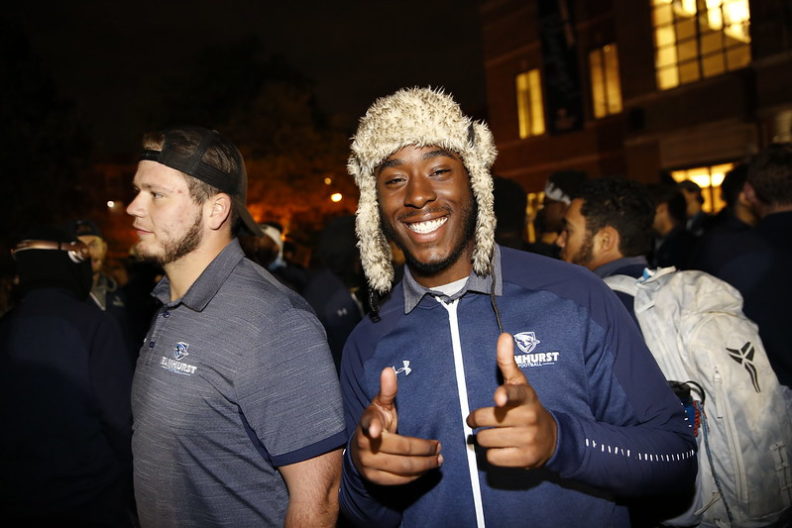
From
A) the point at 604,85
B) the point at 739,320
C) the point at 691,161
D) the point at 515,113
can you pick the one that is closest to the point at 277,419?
the point at 739,320

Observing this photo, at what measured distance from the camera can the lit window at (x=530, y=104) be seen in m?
20.9

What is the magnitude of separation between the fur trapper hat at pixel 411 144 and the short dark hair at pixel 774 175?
2.46m

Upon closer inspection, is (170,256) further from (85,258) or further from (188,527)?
(85,258)

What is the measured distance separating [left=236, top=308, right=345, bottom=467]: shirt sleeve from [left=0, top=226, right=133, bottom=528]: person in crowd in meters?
1.46

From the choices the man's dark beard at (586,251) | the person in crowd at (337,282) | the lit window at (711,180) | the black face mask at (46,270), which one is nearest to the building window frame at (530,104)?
the lit window at (711,180)

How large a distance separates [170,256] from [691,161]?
15258 mm

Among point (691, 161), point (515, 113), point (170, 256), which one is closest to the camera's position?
point (170, 256)

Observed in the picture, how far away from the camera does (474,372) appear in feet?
6.87

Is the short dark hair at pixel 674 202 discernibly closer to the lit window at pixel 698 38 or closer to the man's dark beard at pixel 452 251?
the man's dark beard at pixel 452 251

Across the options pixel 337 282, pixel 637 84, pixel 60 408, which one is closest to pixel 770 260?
pixel 337 282

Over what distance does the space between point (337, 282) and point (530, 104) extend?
18347 mm

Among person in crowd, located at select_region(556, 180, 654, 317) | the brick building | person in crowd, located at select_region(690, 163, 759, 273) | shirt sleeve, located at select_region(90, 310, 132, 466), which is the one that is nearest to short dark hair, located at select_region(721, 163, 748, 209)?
person in crowd, located at select_region(690, 163, 759, 273)

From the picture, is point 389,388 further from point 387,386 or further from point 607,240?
point 607,240

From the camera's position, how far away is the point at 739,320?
272cm
